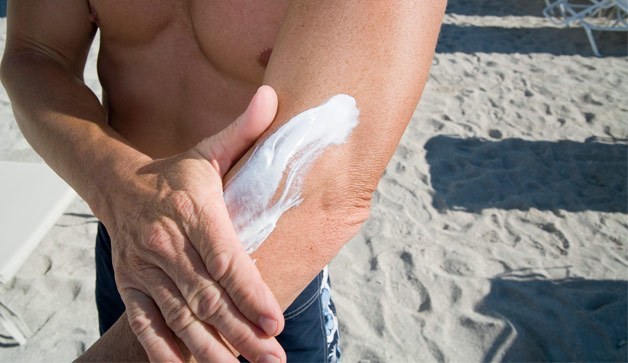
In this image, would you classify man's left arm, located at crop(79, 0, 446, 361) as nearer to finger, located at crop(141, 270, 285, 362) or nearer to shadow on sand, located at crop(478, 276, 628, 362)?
finger, located at crop(141, 270, 285, 362)

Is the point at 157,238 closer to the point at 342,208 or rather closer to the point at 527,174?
the point at 342,208

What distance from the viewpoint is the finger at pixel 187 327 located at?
724 mm

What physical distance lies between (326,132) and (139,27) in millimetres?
624

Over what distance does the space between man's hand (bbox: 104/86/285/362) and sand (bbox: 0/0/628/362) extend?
1960 millimetres

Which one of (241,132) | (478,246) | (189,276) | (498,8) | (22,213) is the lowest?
(478,246)

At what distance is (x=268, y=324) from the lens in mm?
710

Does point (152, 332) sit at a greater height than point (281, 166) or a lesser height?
lesser

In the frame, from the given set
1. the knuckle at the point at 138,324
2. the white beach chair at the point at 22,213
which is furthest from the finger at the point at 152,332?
the white beach chair at the point at 22,213

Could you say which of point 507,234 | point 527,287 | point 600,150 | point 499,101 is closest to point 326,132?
point 527,287

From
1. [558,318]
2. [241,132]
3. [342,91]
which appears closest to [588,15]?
[558,318]

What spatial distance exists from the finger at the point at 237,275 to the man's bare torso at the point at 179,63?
17.8 inches

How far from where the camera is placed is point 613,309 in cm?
278

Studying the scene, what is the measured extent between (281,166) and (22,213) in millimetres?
2226

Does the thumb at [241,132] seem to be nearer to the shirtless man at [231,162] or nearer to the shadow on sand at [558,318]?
the shirtless man at [231,162]
